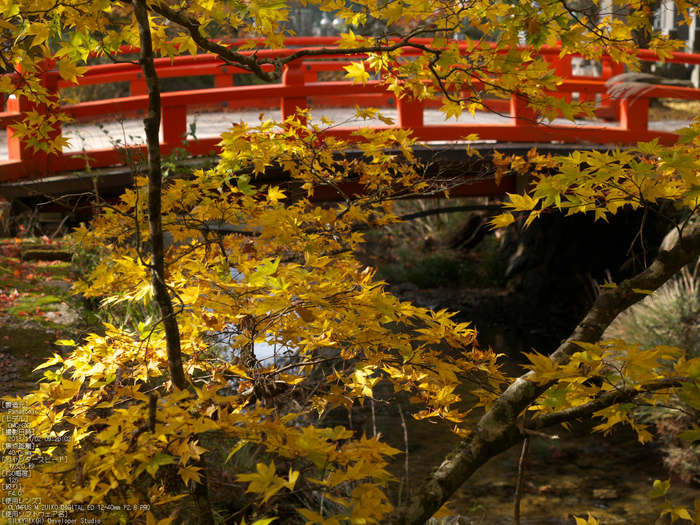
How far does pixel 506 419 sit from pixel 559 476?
464cm

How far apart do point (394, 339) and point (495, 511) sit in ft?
12.9

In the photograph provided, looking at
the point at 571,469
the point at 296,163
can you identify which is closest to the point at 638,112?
the point at 571,469

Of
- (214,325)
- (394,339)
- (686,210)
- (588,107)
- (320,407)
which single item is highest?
(588,107)

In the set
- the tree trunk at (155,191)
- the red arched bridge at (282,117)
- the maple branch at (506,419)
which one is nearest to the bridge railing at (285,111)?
the red arched bridge at (282,117)

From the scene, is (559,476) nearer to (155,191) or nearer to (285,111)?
(285,111)

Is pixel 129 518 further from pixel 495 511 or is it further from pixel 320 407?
pixel 495 511

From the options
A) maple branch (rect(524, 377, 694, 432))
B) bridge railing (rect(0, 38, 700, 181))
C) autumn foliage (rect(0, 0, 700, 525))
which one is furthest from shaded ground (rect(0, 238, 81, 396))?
maple branch (rect(524, 377, 694, 432))

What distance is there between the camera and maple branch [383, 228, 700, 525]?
187 cm

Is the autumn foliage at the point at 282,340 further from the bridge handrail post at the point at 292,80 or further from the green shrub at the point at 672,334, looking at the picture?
the green shrub at the point at 672,334

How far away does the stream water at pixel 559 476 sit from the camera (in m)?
5.35

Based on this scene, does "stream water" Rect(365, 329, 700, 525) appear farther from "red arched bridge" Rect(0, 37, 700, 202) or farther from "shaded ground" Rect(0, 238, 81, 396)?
"shaded ground" Rect(0, 238, 81, 396)

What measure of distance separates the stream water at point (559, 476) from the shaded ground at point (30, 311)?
3.16m

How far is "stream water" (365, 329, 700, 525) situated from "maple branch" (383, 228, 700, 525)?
3.14m

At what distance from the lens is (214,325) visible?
1.99 meters
